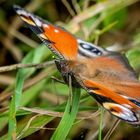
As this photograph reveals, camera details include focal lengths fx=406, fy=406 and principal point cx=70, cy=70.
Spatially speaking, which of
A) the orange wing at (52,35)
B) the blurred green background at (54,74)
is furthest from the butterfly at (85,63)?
the blurred green background at (54,74)

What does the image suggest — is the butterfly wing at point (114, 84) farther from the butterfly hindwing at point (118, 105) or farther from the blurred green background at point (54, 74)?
the blurred green background at point (54, 74)

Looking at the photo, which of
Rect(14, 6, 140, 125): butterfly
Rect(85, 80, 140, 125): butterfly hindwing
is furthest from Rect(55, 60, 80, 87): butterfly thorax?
Rect(85, 80, 140, 125): butterfly hindwing

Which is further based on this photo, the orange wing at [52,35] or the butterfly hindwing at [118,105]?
the orange wing at [52,35]

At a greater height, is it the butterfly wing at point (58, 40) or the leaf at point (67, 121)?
the butterfly wing at point (58, 40)

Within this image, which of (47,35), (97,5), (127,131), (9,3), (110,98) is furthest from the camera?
(9,3)

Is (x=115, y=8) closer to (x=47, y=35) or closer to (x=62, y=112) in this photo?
(x=47, y=35)

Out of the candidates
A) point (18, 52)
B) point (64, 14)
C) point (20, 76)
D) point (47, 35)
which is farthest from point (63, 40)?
point (64, 14)
